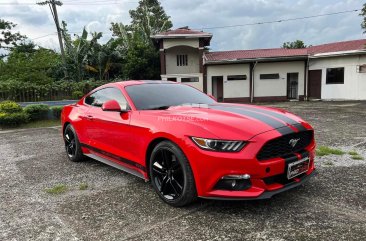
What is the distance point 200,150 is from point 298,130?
113cm

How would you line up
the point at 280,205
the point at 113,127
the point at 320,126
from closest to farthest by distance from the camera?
1. the point at 280,205
2. the point at 113,127
3. the point at 320,126

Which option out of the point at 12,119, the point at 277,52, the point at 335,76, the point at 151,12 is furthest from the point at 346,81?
the point at 151,12

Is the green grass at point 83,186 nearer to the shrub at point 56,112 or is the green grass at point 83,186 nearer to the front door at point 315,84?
the shrub at point 56,112

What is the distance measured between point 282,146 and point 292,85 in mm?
22608

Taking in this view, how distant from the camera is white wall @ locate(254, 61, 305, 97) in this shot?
2372 cm

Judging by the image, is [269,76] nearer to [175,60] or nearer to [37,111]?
[175,60]

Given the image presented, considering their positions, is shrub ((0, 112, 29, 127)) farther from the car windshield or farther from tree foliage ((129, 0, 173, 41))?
tree foliage ((129, 0, 173, 41))

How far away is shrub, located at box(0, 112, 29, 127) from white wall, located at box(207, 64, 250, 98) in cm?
1543

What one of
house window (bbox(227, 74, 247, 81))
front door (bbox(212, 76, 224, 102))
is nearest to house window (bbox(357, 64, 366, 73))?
house window (bbox(227, 74, 247, 81))

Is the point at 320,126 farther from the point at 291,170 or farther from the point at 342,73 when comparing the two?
the point at 342,73

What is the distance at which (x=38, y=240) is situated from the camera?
9.64 feet

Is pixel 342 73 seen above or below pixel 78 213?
above

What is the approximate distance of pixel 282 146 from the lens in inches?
126

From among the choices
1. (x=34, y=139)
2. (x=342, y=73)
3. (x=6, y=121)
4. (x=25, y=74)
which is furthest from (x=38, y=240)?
(x=342, y=73)
